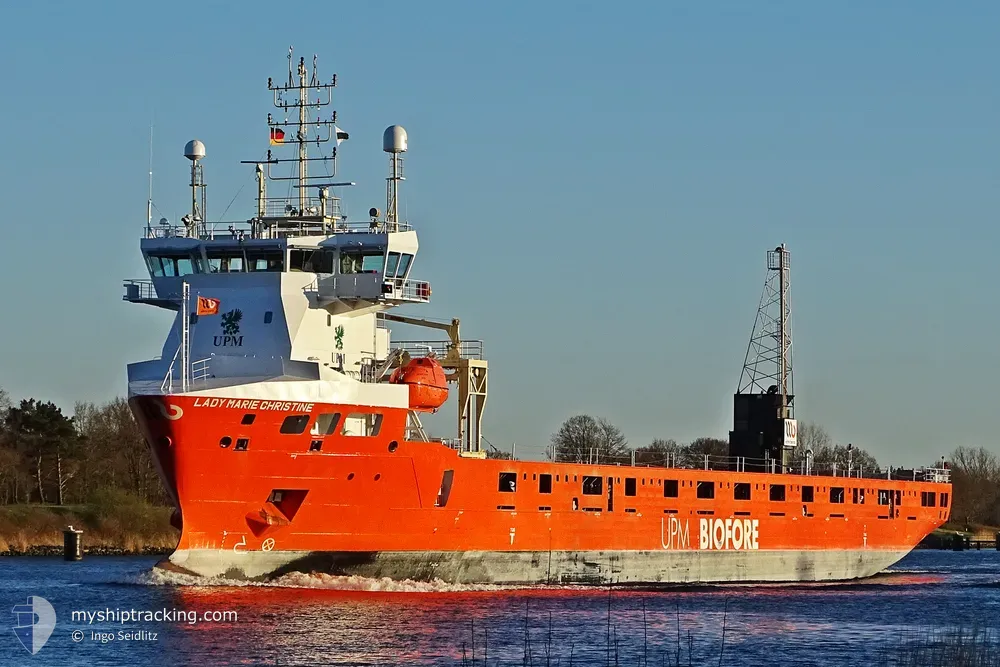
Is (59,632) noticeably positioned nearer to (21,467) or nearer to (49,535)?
(49,535)

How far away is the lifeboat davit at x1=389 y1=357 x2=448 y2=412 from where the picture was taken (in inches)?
1762

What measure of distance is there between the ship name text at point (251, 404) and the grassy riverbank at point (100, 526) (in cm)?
3894

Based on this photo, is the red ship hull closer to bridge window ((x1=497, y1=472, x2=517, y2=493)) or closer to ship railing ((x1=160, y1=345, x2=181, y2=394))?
bridge window ((x1=497, y1=472, x2=517, y2=493))

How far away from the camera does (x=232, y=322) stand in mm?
45188

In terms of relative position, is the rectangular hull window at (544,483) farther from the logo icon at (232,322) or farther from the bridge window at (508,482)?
the logo icon at (232,322)

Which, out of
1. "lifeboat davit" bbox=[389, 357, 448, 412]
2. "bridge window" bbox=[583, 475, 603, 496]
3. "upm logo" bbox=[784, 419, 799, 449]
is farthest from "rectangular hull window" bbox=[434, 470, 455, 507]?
"upm logo" bbox=[784, 419, 799, 449]

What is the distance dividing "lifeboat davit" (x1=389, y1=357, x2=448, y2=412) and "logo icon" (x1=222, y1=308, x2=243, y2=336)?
4.51 m

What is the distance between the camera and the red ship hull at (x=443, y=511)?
4059cm

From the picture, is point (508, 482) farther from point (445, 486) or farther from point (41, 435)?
point (41, 435)

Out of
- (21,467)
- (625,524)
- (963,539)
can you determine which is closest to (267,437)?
(625,524)

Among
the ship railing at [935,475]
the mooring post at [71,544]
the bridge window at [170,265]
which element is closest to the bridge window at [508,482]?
the bridge window at [170,265]

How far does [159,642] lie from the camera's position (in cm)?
3481

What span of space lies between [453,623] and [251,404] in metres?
7.59

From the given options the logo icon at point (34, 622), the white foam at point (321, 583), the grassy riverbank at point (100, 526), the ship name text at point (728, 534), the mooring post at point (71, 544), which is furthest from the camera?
the grassy riverbank at point (100, 526)
